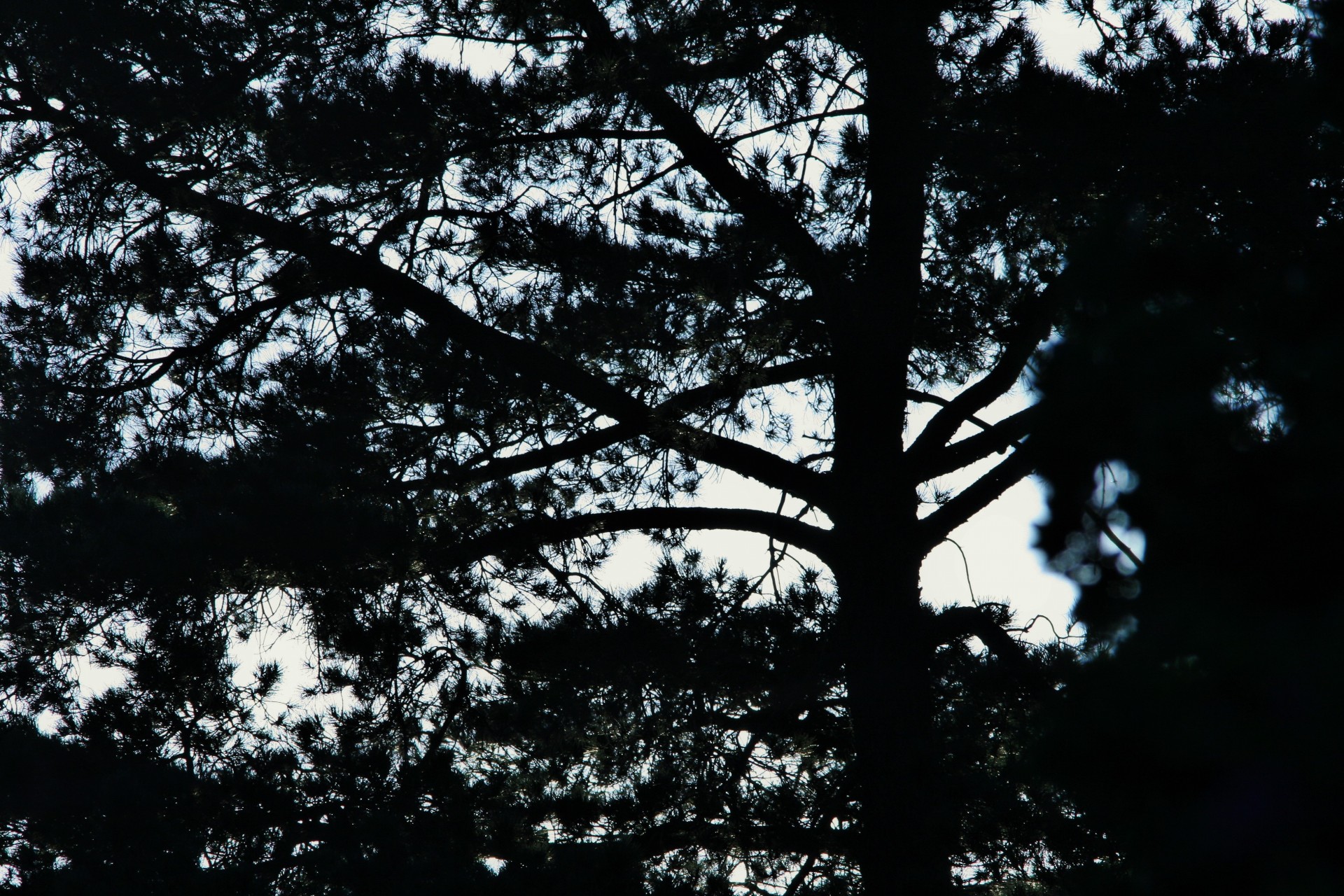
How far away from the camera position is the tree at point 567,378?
4.29m

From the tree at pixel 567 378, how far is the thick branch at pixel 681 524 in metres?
0.02

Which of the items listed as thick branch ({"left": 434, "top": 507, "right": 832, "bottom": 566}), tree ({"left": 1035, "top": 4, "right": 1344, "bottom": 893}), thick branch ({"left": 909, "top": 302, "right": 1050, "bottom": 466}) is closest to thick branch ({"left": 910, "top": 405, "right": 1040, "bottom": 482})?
thick branch ({"left": 909, "top": 302, "right": 1050, "bottom": 466})

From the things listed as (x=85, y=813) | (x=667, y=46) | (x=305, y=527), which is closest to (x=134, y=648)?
(x=85, y=813)

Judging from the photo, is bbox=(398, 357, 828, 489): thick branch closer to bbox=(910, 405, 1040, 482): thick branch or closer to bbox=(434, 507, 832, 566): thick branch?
bbox=(434, 507, 832, 566): thick branch

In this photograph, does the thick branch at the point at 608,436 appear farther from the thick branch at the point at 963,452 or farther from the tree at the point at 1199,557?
the tree at the point at 1199,557

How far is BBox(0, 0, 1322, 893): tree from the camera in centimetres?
429

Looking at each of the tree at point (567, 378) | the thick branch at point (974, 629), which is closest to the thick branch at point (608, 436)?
the tree at point (567, 378)

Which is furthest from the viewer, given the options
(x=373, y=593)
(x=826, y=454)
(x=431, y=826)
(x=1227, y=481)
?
(x=826, y=454)

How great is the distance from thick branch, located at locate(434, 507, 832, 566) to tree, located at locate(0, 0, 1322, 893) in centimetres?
2

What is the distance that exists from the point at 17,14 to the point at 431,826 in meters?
4.27

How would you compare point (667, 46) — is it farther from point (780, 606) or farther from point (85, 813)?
point (85, 813)

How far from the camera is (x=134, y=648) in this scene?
13.5 ft

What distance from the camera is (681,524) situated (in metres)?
5.69

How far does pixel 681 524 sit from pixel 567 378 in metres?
1.19
